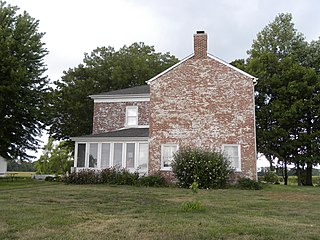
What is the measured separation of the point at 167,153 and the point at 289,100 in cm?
1354

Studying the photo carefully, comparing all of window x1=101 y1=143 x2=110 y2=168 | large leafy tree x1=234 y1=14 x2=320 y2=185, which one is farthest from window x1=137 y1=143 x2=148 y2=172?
large leafy tree x1=234 y1=14 x2=320 y2=185

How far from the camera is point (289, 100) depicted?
27906 mm

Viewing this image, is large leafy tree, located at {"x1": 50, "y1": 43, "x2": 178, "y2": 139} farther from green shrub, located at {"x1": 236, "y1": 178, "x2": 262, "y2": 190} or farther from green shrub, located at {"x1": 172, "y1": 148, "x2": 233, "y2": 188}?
green shrub, located at {"x1": 236, "y1": 178, "x2": 262, "y2": 190}

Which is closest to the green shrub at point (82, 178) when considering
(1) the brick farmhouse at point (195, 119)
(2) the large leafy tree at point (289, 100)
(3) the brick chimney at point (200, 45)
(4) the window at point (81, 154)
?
(1) the brick farmhouse at point (195, 119)

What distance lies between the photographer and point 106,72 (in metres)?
37.7

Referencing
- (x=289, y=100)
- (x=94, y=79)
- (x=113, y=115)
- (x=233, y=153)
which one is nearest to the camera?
(x=233, y=153)

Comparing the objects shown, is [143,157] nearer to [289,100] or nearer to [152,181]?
[152,181]

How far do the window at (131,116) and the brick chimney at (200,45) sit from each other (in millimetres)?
7136

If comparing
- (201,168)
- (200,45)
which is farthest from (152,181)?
(200,45)

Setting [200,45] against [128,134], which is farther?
[128,134]

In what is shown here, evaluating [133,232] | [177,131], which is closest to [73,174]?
[177,131]

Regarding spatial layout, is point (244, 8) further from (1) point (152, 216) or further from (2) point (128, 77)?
(2) point (128, 77)

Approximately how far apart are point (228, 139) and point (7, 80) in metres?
15.7

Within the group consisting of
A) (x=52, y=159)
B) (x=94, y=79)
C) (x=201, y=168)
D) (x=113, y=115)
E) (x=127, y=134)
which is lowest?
(x=201, y=168)
